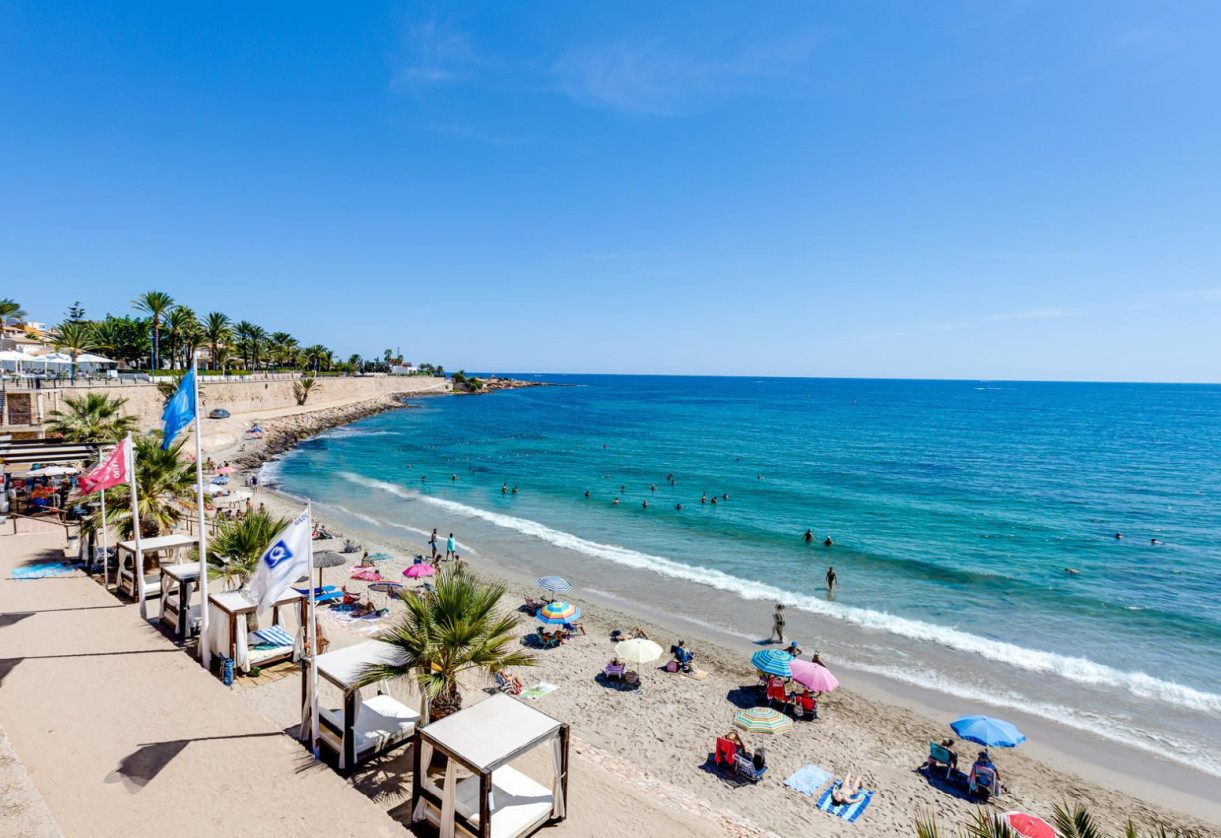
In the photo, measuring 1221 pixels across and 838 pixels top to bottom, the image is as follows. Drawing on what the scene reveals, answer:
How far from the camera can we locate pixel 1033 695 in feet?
57.0

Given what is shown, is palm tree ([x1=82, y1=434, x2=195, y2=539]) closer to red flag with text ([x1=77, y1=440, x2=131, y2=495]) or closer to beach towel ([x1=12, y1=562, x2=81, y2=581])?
beach towel ([x1=12, y1=562, x2=81, y2=581])

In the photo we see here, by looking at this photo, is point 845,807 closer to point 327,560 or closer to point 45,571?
point 327,560

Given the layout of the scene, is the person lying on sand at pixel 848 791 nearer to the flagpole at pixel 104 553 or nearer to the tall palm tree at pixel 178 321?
the flagpole at pixel 104 553

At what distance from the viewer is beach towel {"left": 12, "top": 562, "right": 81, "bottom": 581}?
1706 cm

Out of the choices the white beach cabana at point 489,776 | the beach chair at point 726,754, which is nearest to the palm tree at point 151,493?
the white beach cabana at point 489,776

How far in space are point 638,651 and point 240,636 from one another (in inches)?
408

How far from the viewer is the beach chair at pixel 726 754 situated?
12.7m

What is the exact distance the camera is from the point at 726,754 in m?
12.8

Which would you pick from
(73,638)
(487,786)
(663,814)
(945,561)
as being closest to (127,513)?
(73,638)

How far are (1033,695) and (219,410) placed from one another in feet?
250

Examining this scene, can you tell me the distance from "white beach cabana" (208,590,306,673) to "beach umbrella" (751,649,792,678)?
12421 mm

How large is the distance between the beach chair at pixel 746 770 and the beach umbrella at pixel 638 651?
4.10 m

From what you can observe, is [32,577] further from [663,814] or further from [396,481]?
[396,481]

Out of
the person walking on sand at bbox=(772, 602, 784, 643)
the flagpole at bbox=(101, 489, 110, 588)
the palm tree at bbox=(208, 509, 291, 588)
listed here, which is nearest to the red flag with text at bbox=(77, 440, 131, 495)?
the flagpole at bbox=(101, 489, 110, 588)
